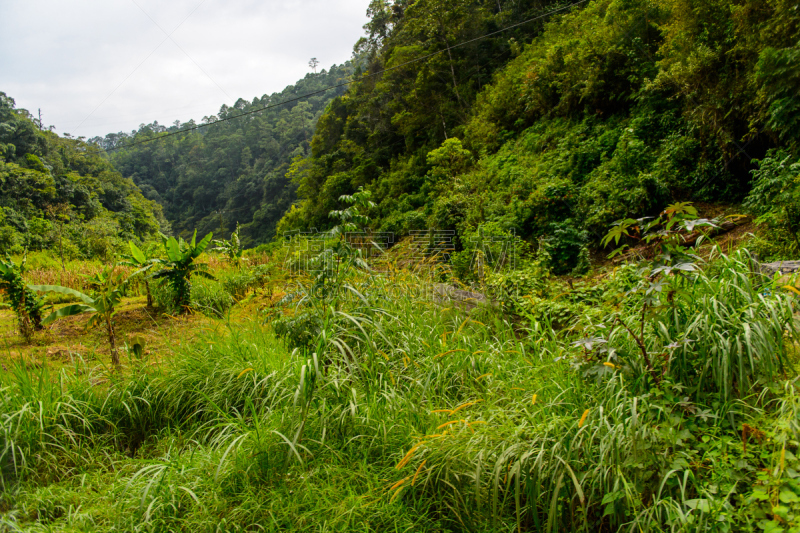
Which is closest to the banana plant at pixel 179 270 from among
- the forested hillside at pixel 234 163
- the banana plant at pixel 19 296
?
the banana plant at pixel 19 296

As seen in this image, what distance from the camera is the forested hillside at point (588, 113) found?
6160 mm

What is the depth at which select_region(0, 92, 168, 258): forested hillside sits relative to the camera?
1658 cm

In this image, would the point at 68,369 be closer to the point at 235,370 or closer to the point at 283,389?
the point at 235,370

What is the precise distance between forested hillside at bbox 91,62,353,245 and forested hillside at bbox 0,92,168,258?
34.2ft

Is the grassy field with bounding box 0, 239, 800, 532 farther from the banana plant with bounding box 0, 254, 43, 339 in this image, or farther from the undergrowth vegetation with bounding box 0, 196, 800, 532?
the banana plant with bounding box 0, 254, 43, 339

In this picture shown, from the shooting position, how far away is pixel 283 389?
8.84 ft

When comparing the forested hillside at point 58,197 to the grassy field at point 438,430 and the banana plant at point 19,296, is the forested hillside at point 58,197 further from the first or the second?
the grassy field at point 438,430

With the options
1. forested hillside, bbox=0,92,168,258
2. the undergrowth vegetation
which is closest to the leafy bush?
the undergrowth vegetation

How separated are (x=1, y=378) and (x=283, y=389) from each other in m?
2.25

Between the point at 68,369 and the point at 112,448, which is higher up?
the point at 68,369

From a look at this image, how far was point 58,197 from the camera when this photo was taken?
21.4m

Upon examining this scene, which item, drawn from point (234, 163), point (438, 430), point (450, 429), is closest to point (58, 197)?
point (234, 163)

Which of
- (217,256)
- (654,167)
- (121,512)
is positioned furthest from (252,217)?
(121,512)

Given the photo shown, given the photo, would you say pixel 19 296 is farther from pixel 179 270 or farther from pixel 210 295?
pixel 210 295
